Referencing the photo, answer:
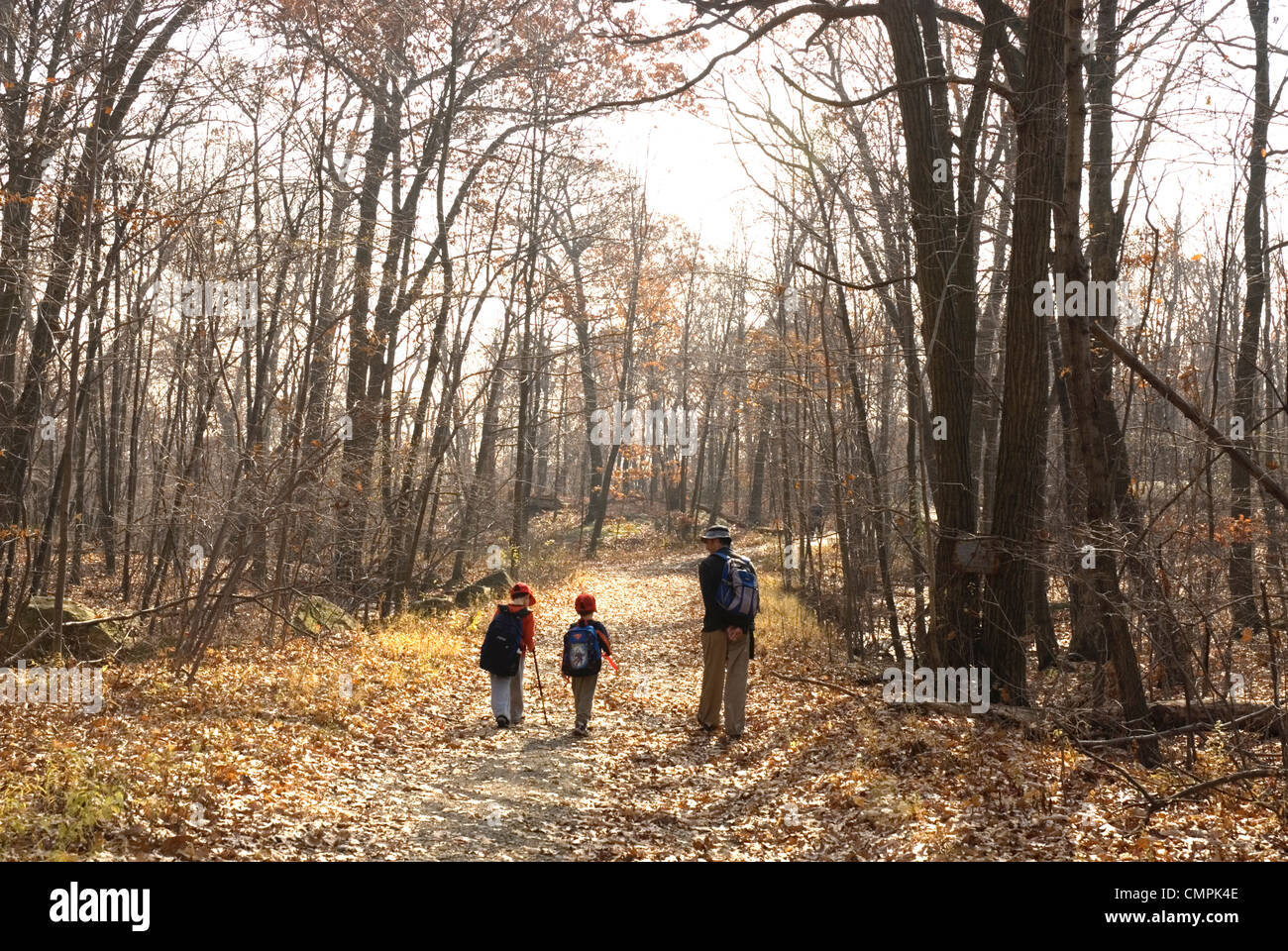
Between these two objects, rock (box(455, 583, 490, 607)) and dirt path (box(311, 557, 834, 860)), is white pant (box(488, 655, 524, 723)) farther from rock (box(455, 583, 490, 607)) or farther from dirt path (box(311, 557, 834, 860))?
rock (box(455, 583, 490, 607))

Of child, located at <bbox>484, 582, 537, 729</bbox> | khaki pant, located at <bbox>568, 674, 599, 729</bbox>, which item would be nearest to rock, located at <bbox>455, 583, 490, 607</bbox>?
child, located at <bbox>484, 582, 537, 729</bbox>

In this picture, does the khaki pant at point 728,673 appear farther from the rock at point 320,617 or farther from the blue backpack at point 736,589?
the rock at point 320,617

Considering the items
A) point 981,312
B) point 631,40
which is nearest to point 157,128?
point 631,40

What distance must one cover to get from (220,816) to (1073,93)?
8080 mm

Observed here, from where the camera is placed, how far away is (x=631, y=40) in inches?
404

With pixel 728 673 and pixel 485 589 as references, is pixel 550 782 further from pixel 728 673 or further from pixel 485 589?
pixel 485 589

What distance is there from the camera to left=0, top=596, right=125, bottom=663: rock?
445 inches

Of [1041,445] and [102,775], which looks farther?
[1041,445]

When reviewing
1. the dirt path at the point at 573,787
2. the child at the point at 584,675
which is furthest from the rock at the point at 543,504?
the child at the point at 584,675

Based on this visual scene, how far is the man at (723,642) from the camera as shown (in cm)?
958

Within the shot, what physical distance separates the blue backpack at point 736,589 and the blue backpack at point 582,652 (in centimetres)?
139

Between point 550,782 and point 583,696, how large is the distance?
1.95m

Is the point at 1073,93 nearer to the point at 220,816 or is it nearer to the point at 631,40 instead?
the point at 631,40

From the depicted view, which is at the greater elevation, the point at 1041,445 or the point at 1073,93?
the point at 1073,93
